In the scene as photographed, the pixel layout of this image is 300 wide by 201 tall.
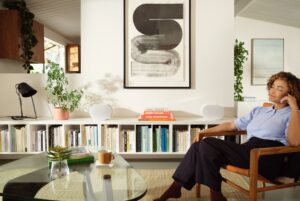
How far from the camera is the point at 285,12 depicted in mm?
6523

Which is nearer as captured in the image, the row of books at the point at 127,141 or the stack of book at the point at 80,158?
the stack of book at the point at 80,158

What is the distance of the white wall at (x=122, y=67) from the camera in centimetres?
374

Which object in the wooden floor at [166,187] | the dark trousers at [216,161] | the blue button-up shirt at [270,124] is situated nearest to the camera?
the dark trousers at [216,161]

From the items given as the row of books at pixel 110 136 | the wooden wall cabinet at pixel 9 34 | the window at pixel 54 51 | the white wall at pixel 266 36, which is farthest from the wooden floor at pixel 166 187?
the window at pixel 54 51

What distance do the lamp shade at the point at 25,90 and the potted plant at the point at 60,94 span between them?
0.21 m

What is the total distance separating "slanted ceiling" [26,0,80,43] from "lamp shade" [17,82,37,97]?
210cm

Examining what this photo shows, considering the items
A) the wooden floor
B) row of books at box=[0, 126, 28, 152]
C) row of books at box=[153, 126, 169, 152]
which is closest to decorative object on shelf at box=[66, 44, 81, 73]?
row of books at box=[0, 126, 28, 152]

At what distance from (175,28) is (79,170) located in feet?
7.40

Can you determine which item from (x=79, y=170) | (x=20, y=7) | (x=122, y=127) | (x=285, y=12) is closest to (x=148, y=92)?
(x=122, y=127)

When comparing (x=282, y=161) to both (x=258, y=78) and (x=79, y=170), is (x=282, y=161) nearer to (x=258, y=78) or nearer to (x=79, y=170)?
(x=79, y=170)

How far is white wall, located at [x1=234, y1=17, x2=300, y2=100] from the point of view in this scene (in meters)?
7.25

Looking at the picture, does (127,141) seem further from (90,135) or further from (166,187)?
(166,187)

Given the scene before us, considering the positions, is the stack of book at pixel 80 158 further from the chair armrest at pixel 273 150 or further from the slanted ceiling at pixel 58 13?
the slanted ceiling at pixel 58 13

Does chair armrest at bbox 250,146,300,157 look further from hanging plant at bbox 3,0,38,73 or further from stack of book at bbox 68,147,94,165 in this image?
hanging plant at bbox 3,0,38,73
